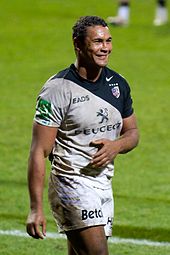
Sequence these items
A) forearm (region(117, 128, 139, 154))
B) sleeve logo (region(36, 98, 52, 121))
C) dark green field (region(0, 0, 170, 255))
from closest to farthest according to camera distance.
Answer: sleeve logo (region(36, 98, 52, 121)) → forearm (region(117, 128, 139, 154)) → dark green field (region(0, 0, 170, 255))

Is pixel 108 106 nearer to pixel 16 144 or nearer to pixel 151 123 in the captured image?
pixel 16 144

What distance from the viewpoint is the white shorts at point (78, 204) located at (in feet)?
23.3

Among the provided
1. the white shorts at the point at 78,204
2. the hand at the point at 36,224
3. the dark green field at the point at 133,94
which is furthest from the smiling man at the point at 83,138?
the dark green field at the point at 133,94

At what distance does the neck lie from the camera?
722cm

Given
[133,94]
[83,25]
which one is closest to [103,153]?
Result: [83,25]

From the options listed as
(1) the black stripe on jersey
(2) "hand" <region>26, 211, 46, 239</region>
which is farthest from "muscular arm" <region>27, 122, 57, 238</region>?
(1) the black stripe on jersey

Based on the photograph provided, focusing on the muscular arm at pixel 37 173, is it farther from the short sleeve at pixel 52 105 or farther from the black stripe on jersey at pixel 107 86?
the black stripe on jersey at pixel 107 86

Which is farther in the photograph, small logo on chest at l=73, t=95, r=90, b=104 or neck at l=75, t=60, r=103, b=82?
neck at l=75, t=60, r=103, b=82

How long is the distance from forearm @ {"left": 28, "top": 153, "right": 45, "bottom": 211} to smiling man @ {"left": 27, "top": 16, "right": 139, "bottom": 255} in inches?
0.6

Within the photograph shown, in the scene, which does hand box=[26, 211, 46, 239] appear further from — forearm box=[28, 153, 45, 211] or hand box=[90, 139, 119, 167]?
hand box=[90, 139, 119, 167]

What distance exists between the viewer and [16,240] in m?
9.59

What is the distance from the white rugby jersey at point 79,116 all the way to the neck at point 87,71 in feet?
0.09

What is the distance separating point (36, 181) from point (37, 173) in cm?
5

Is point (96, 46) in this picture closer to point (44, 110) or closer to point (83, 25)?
A: point (83, 25)
